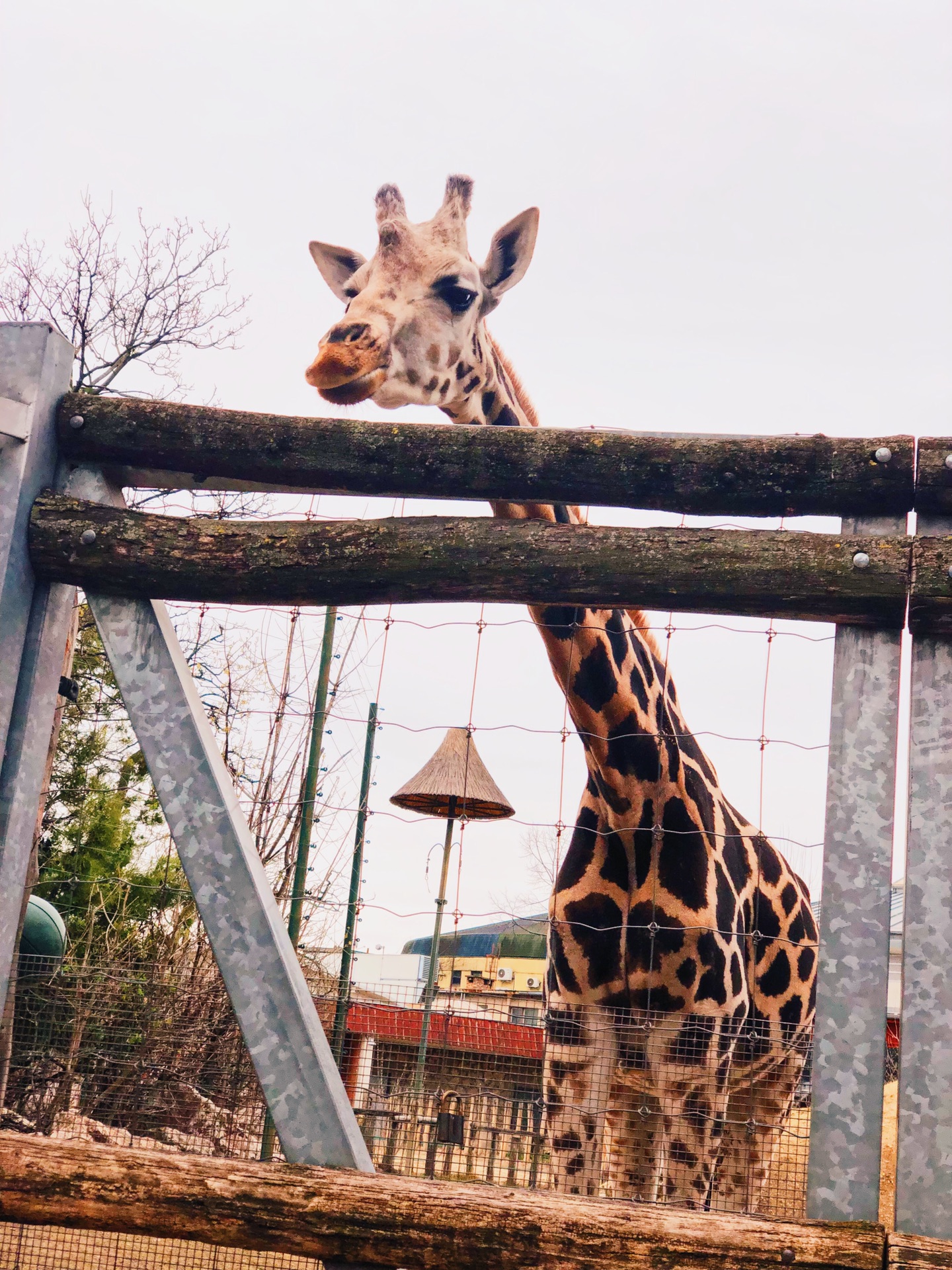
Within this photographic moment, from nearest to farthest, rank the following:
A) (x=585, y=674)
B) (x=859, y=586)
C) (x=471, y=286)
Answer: (x=859, y=586) < (x=585, y=674) < (x=471, y=286)

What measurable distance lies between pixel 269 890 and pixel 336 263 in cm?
329

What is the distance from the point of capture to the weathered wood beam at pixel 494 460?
2721 millimetres

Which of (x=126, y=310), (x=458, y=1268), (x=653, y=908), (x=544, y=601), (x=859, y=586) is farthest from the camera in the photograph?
(x=126, y=310)

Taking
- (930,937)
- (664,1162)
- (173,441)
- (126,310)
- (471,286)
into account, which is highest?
(126,310)

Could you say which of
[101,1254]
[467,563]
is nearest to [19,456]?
[467,563]

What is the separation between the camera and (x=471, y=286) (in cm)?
479

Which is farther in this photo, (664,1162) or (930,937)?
(664,1162)

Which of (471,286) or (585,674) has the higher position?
(471,286)

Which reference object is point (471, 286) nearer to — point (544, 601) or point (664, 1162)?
point (544, 601)

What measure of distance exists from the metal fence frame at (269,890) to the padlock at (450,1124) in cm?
70

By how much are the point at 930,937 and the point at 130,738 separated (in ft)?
30.9

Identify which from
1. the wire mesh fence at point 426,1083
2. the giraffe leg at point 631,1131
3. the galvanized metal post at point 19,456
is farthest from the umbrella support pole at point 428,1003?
the galvanized metal post at point 19,456

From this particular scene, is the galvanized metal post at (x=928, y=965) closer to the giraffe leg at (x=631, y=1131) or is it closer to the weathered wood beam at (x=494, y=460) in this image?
the weathered wood beam at (x=494, y=460)

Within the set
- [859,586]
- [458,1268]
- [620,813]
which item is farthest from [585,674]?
[458,1268]
